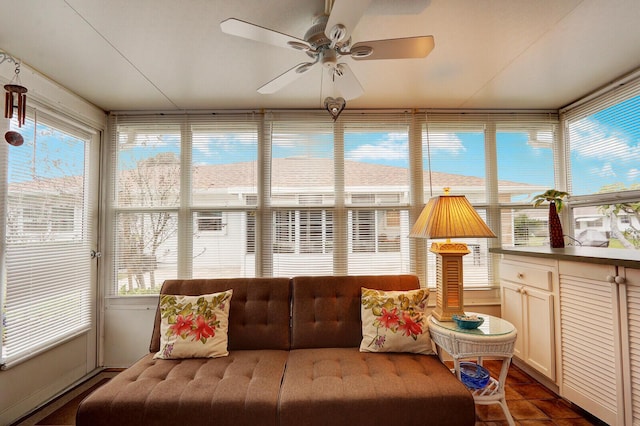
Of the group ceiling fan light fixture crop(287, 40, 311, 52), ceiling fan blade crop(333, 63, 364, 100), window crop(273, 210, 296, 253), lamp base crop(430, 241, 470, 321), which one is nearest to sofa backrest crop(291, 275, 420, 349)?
lamp base crop(430, 241, 470, 321)

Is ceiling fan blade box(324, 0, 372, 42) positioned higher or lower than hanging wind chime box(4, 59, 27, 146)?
higher

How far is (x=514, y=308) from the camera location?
258cm

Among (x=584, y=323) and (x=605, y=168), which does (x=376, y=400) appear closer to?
(x=584, y=323)

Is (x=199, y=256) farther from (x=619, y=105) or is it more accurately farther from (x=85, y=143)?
(x=619, y=105)

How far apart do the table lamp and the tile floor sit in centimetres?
72

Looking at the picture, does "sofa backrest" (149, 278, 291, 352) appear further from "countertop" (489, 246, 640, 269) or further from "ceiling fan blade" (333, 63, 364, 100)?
"countertop" (489, 246, 640, 269)

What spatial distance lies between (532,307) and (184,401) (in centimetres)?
250

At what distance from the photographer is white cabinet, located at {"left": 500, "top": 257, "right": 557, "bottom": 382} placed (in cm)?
222

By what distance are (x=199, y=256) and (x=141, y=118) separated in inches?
57.6

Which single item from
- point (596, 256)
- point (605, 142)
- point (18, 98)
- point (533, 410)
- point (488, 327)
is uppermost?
point (18, 98)

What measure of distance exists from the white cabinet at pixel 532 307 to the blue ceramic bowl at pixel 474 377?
2.10 ft

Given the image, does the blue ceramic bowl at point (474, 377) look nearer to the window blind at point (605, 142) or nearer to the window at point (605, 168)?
the window at point (605, 168)

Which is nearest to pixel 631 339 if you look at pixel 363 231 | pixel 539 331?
pixel 539 331

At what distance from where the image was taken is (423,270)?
2.95 m
